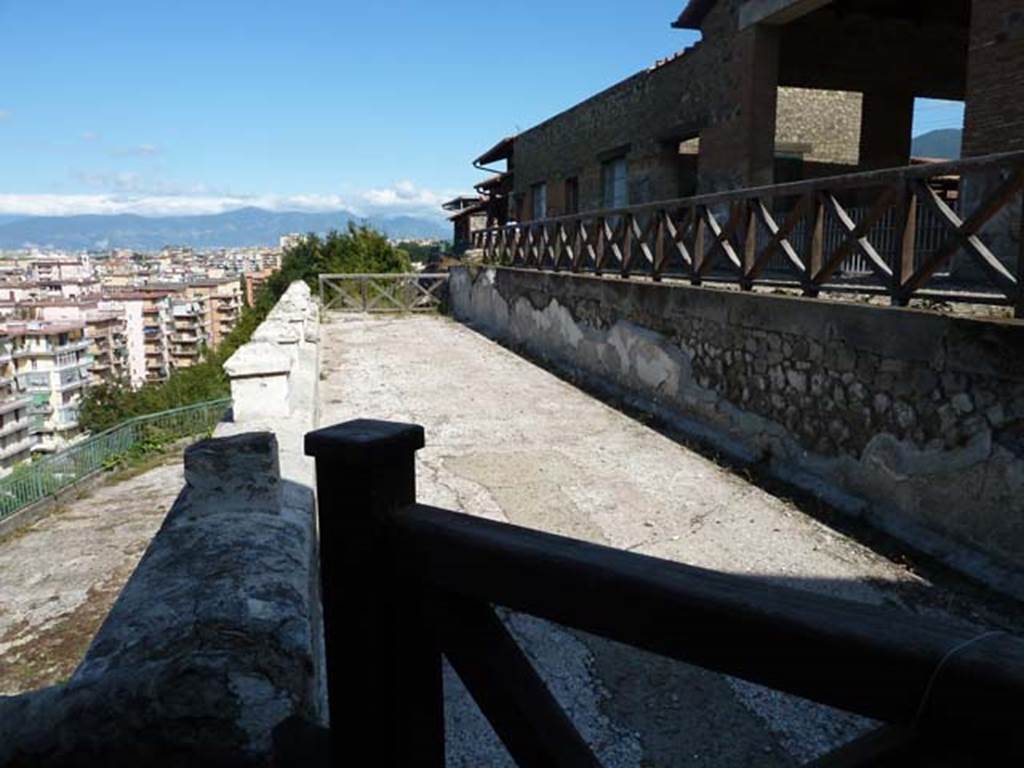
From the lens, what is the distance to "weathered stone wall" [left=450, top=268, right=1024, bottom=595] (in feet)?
11.9

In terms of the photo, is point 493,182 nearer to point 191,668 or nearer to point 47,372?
point 191,668

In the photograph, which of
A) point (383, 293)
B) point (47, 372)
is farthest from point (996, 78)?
point (47, 372)

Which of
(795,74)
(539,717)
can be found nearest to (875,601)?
(539,717)

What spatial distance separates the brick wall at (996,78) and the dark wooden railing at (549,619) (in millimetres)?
7915

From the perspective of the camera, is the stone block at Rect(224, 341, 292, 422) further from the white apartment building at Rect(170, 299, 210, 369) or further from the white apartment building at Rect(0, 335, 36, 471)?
the white apartment building at Rect(170, 299, 210, 369)

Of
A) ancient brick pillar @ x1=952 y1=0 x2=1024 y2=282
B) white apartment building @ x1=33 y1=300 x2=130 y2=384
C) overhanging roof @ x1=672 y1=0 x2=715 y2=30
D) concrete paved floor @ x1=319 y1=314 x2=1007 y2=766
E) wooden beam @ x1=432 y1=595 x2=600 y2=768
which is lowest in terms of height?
white apartment building @ x1=33 y1=300 x2=130 y2=384

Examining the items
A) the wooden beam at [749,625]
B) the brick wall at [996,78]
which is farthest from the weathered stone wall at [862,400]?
the brick wall at [996,78]

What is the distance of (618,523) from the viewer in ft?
14.5

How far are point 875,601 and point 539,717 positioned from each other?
298 cm

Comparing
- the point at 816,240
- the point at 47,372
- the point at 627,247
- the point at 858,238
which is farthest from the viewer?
the point at 47,372

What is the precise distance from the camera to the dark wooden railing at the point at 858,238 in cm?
391

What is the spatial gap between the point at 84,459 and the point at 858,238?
909cm

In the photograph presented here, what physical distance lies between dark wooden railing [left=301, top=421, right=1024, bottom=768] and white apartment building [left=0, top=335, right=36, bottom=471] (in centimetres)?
8217

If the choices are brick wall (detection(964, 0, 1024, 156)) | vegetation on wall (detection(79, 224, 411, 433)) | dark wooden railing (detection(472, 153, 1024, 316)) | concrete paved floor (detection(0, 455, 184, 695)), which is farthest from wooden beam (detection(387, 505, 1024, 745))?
vegetation on wall (detection(79, 224, 411, 433))
